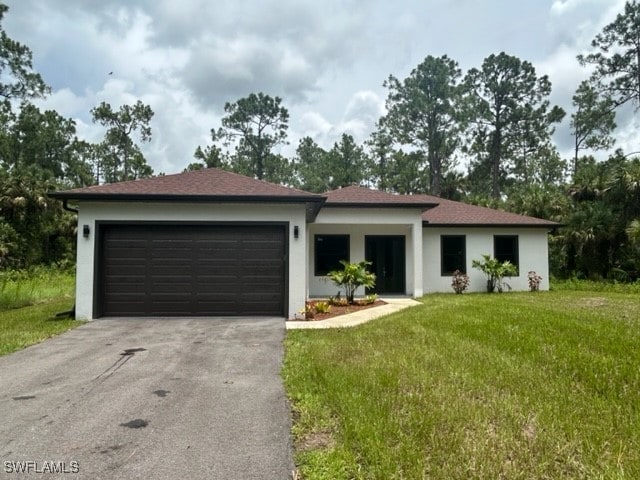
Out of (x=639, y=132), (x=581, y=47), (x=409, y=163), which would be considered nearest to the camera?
(x=581, y=47)

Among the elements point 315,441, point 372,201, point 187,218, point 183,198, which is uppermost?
point 372,201

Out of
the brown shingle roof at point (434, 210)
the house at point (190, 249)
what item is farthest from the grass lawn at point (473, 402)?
the brown shingle roof at point (434, 210)

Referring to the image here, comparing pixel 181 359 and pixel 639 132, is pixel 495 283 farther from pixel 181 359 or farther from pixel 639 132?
pixel 639 132

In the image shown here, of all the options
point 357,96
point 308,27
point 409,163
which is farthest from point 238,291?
point 357,96

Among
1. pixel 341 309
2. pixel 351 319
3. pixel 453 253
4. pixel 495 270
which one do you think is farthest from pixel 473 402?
pixel 453 253

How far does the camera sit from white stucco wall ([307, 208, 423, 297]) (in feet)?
42.1

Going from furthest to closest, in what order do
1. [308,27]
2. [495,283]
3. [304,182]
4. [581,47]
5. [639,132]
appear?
[304,182] → [639,132] → [581,47] → [495,283] → [308,27]

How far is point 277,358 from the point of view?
5.89 metres

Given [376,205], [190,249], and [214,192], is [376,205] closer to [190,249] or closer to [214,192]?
[214,192]

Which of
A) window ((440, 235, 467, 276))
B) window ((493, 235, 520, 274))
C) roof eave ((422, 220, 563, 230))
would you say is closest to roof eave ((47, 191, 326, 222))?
roof eave ((422, 220, 563, 230))

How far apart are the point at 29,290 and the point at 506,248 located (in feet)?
54.1

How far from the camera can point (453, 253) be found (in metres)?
14.5

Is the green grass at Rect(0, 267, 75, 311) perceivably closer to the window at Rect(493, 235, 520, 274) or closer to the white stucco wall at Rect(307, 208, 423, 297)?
the white stucco wall at Rect(307, 208, 423, 297)

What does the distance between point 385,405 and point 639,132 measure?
30.9m
